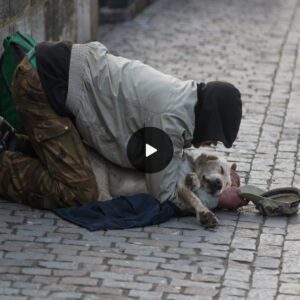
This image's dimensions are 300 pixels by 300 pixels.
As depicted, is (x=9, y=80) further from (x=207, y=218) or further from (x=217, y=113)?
(x=207, y=218)

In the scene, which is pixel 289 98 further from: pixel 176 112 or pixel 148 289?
pixel 148 289

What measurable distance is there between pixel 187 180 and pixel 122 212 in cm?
47

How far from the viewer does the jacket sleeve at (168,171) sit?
6.36m

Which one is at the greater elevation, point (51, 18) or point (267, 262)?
point (267, 262)

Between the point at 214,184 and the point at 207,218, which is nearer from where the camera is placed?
the point at 207,218

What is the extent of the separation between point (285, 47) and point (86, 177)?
20.9 feet

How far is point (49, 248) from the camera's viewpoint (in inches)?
242

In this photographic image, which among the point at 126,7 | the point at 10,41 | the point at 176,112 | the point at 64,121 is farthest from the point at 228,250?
the point at 126,7

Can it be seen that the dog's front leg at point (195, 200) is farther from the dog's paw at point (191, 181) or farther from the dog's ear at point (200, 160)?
the dog's ear at point (200, 160)

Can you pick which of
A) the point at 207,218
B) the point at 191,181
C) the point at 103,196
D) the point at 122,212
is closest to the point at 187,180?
the point at 191,181

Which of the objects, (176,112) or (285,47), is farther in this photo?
(285,47)

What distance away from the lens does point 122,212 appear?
6625 mm
